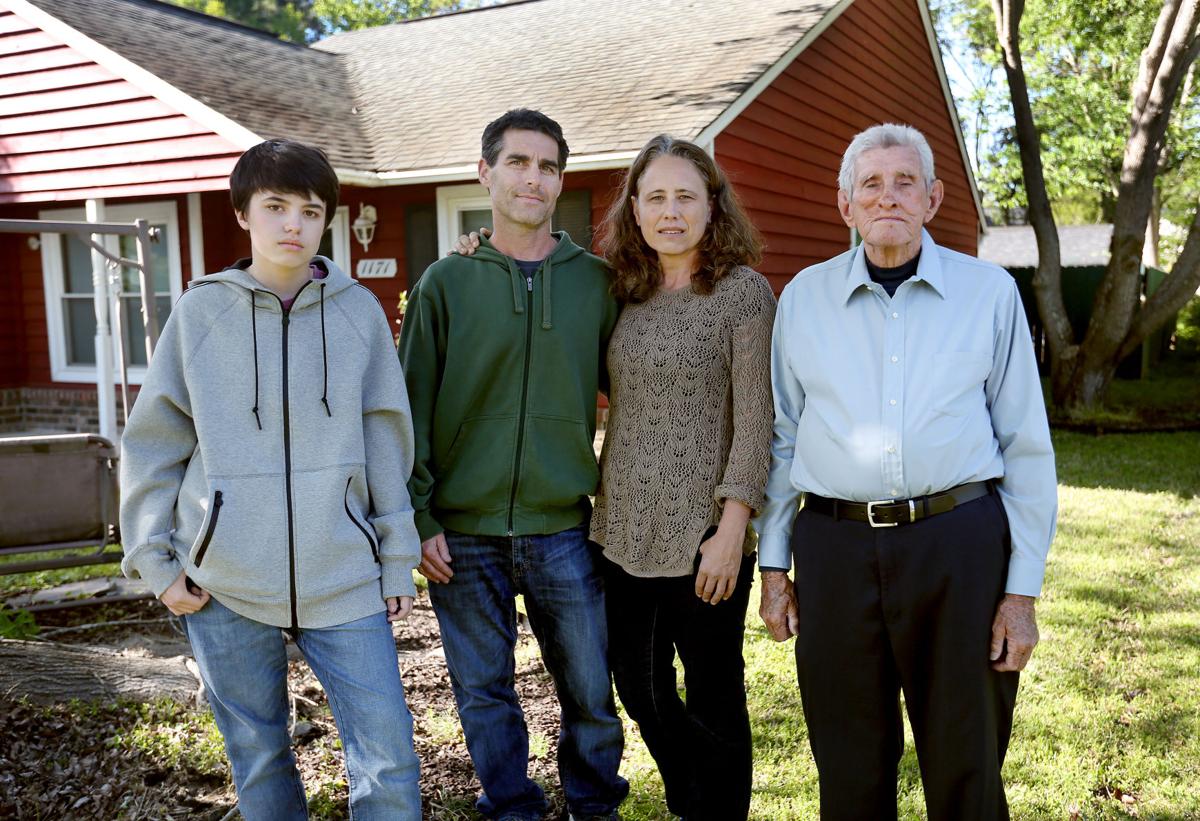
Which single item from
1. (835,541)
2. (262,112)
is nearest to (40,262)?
(262,112)

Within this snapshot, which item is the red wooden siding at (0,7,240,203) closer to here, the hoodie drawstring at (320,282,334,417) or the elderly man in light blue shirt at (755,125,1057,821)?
the hoodie drawstring at (320,282,334,417)

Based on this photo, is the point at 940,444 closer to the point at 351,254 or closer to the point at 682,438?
the point at 682,438

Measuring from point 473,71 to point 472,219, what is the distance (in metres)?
2.76

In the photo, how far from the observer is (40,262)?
1096cm

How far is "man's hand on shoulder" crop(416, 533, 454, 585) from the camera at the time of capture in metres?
2.63

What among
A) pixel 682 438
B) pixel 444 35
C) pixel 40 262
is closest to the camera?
pixel 682 438

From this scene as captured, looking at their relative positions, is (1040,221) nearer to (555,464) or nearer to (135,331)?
(135,331)

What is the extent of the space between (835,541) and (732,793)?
2.77 ft

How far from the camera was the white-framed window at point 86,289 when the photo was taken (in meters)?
10.3

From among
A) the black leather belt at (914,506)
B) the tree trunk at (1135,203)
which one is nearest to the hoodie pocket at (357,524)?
the black leather belt at (914,506)

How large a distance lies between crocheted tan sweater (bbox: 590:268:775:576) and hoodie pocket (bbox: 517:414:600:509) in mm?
125

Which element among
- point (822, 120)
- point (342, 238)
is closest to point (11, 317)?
point (342, 238)

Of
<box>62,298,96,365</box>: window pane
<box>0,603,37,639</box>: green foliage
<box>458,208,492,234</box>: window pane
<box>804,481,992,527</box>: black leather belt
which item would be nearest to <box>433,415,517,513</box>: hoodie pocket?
<box>804,481,992,527</box>: black leather belt

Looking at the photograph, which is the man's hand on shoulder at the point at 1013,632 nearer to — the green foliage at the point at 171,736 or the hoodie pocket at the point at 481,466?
the hoodie pocket at the point at 481,466
